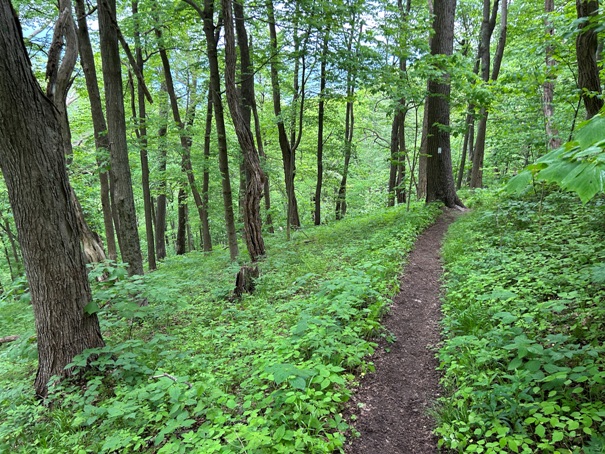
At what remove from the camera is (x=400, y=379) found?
10.9ft

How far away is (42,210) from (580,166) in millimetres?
4629

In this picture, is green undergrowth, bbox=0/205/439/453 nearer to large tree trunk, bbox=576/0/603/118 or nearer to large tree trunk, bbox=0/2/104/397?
large tree trunk, bbox=0/2/104/397

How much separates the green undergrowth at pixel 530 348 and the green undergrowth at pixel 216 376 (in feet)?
2.96

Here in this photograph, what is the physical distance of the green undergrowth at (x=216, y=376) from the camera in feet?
8.21

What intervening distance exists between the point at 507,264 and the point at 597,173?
378 cm

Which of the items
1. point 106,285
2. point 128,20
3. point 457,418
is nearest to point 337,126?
point 128,20

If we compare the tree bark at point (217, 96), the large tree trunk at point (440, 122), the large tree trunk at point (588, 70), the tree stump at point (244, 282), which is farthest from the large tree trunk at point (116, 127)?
the large tree trunk at point (440, 122)

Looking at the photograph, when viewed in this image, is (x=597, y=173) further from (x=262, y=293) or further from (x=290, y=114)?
(x=290, y=114)

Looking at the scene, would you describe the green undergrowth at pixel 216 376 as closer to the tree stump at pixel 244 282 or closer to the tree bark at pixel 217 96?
the tree stump at pixel 244 282

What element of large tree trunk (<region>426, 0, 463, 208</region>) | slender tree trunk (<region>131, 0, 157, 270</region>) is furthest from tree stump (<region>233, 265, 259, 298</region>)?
large tree trunk (<region>426, 0, 463, 208</region>)

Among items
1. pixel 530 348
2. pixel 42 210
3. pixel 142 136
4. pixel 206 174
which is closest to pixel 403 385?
pixel 530 348

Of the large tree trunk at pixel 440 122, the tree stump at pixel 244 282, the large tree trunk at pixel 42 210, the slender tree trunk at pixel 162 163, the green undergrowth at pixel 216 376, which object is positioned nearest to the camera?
the green undergrowth at pixel 216 376

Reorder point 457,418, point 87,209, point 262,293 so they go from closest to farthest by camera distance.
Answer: point 457,418, point 262,293, point 87,209

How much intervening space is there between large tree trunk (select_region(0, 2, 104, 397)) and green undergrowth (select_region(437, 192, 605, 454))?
405 centimetres
